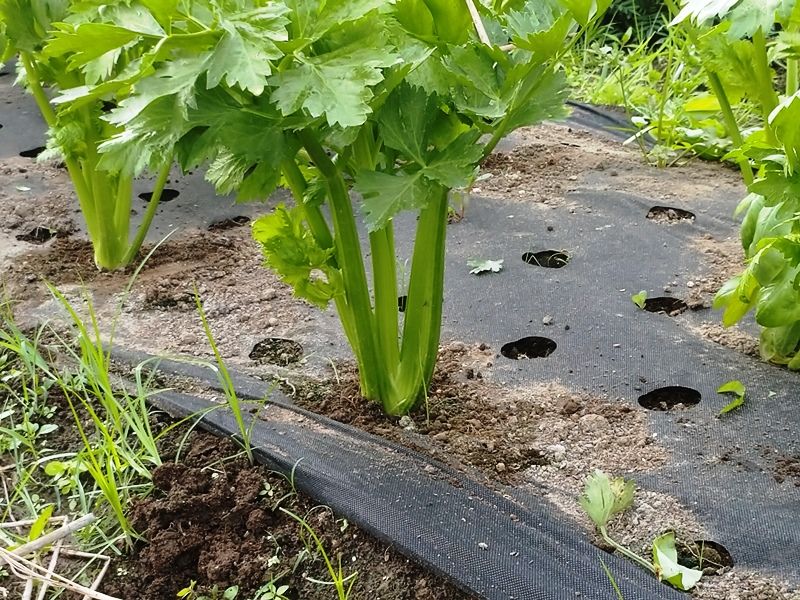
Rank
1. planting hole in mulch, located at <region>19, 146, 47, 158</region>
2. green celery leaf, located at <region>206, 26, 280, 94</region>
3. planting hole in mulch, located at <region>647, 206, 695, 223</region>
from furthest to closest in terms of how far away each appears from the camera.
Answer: planting hole in mulch, located at <region>19, 146, 47, 158</region>
planting hole in mulch, located at <region>647, 206, 695, 223</region>
green celery leaf, located at <region>206, 26, 280, 94</region>

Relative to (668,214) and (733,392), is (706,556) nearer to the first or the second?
(733,392)

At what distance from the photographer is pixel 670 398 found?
1.51 meters

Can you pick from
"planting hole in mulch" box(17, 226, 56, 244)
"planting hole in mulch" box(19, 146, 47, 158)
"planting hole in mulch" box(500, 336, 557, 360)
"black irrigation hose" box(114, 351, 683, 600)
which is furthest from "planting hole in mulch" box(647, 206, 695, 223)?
"planting hole in mulch" box(19, 146, 47, 158)

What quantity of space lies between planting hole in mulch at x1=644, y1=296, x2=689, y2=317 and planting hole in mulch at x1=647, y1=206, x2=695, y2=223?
524 millimetres

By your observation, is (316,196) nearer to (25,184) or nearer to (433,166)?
(433,166)

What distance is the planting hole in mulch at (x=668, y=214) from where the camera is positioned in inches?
91.8

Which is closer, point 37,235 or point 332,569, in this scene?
point 332,569

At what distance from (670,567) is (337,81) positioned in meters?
0.82

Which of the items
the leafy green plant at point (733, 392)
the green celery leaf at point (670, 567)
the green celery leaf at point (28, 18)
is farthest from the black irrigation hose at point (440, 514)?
the green celery leaf at point (28, 18)

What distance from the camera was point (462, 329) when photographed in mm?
1791

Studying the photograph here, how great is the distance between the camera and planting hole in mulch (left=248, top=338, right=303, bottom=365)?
1.69 m

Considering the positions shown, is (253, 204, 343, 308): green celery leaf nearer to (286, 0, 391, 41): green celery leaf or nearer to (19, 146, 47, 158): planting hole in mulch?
(286, 0, 391, 41): green celery leaf

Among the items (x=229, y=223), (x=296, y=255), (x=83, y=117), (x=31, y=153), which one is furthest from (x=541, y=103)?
(x=31, y=153)

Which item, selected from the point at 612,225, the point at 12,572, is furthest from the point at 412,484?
the point at 612,225
